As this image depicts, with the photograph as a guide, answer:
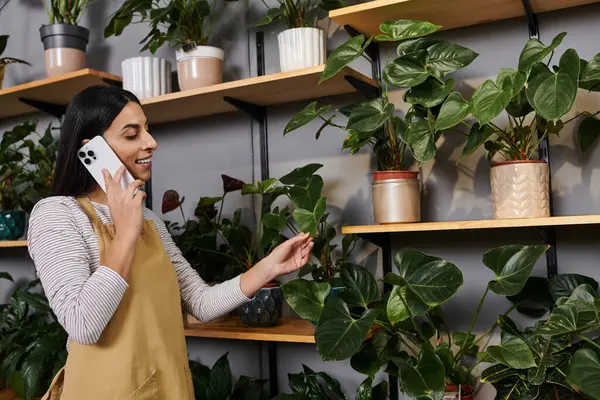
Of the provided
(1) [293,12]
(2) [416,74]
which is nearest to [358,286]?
(2) [416,74]

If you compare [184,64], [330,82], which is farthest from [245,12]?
[330,82]

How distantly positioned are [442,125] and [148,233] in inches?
31.7

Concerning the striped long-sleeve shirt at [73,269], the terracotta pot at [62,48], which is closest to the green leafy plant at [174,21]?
the terracotta pot at [62,48]

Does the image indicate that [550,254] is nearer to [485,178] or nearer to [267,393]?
[485,178]

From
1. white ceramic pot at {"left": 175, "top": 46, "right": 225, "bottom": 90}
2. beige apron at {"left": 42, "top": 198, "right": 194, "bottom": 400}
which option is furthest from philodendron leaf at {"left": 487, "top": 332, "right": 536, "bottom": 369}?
white ceramic pot at {"left": 175, "top": 46, "right": 225, "bottom": 90}

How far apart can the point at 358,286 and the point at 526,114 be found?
0.67 metres

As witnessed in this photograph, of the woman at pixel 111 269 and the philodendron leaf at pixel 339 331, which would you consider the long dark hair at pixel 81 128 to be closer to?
the woman at pixel 111 269

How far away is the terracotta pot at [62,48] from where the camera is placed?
2480 mm

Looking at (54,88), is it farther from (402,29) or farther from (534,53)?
(534,53)

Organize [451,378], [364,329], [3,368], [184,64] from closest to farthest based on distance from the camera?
[364,329], [451,378], [184,64], [3,368]

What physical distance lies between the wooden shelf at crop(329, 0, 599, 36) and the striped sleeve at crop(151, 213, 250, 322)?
0.83 metres

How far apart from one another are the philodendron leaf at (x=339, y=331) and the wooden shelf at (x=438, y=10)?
0.84 meters

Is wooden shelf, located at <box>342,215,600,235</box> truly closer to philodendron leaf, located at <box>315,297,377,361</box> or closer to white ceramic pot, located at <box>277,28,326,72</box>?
philodendron leaf, located at <box>315,297,377,361</box>

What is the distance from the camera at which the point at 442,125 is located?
1535mm
